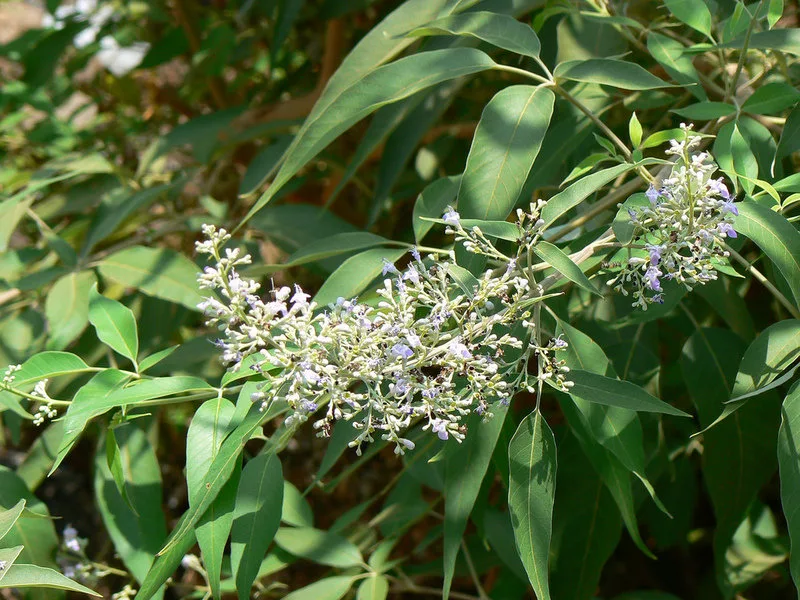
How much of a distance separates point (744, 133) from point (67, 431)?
30.7 inches

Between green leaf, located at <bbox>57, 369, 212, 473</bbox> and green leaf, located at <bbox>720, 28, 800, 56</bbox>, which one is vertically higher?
green leaf, located at <bbox>720, 28, 800, 56</bbox>

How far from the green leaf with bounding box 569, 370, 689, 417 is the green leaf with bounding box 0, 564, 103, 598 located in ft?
1.50

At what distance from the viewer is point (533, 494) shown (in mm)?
792

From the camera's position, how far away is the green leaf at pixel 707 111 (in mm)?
921

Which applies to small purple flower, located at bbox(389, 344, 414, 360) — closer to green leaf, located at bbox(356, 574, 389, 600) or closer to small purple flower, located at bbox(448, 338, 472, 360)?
small purple flower, located at bbox(448, 338, 472, 360)

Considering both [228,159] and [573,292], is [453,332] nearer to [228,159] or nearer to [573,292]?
[573,292]

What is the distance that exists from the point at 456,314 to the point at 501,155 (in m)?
0.22

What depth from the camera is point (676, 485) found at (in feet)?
4.97

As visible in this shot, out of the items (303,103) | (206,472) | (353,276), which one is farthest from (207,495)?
(303,103)

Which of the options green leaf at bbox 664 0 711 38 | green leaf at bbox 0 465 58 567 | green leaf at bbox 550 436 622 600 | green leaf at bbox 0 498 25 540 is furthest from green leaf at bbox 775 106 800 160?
green leaf at bbox 0 465 58 567

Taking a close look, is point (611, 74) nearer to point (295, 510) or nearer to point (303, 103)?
point (295, 510)

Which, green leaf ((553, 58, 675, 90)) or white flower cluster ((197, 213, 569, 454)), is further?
green leaf ((553, 58, 675, 90))

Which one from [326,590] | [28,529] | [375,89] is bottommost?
[326,590]

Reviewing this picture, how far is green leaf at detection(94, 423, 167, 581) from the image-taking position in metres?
1.15
